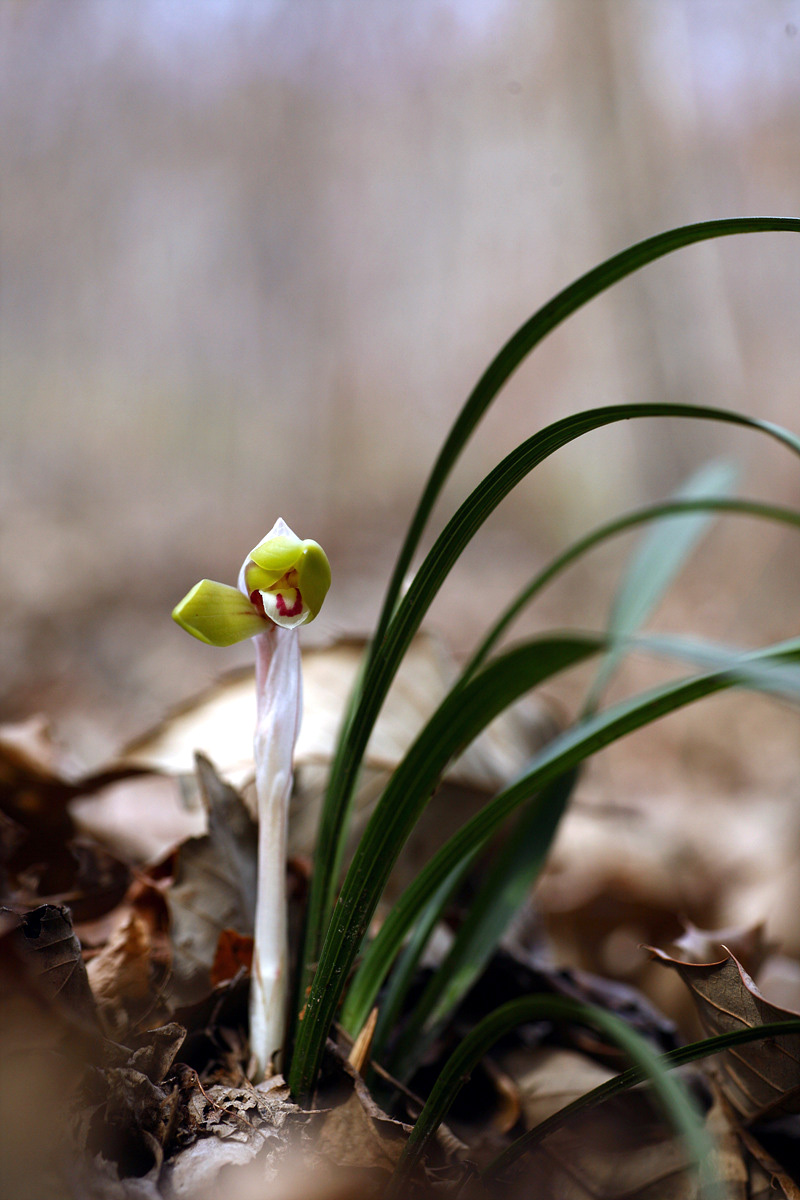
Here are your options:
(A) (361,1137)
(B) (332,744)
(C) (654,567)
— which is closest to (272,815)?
(A) (361,1137)

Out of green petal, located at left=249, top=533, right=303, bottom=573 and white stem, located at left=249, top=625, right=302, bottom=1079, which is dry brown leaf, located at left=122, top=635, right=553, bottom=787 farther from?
green petal, located at left=249, top=533, right=303, bottom=573

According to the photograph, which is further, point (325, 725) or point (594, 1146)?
point (325, 725)

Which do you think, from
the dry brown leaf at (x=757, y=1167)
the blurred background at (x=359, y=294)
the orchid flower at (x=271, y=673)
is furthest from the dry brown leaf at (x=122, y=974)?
the blurred background at (x=359, y=294)

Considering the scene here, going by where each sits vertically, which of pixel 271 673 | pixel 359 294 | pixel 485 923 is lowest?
pixel 485 923

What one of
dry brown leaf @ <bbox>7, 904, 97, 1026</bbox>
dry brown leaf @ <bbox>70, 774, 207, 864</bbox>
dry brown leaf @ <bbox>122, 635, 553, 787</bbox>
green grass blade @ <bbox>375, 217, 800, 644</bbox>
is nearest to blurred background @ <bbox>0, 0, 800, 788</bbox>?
dry brown leaf @ <bbox>70, 774, 207, 864</bbox>

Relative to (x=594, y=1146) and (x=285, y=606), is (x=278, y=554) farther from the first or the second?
(x=594, y=1146)
